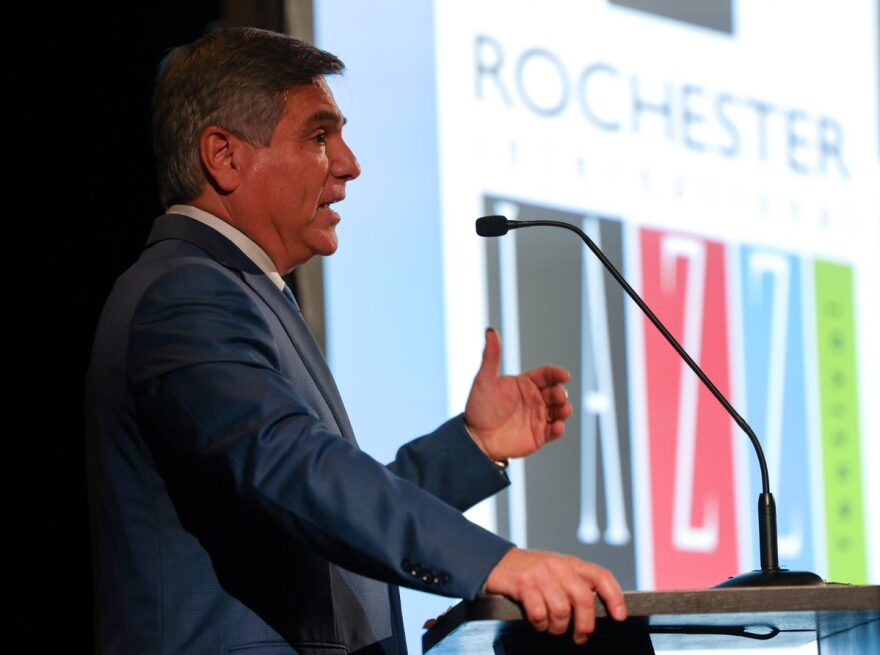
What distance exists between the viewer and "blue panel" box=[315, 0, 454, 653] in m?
2.84

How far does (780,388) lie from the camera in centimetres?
339

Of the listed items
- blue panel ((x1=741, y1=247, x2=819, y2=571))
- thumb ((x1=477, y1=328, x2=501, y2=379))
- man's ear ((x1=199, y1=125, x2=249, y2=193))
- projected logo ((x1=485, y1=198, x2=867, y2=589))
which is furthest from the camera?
blue panel ((x1=741, y1=247, x2=819, y2=571))

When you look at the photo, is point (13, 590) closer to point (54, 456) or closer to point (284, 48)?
point (54, 456)

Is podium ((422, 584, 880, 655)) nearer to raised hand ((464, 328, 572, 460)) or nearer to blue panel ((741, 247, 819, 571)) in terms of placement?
raised hand ((464, 328, 572, 460))

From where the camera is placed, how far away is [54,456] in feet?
10.4

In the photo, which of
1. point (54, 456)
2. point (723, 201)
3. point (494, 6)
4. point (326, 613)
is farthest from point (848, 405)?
point (326, 613)

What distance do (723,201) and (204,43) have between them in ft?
5.88

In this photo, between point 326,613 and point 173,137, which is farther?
point 173,137

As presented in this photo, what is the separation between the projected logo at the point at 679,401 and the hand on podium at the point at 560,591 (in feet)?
5.48

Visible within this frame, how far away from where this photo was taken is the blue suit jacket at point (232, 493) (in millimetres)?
1312

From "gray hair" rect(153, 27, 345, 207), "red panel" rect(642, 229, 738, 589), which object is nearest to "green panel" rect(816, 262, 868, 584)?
"red panel" rect(642, 229, 738, 589)

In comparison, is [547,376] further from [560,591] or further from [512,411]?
[560,591]

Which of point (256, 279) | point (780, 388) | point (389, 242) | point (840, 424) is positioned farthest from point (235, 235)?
point (840, 424)

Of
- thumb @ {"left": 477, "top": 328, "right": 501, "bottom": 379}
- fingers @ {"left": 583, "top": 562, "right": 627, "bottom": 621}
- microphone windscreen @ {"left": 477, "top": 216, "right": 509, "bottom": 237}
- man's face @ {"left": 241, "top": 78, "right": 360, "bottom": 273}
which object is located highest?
man's face @ {"left": 241, "top": 78, "right": 360, "bottom": 273}
